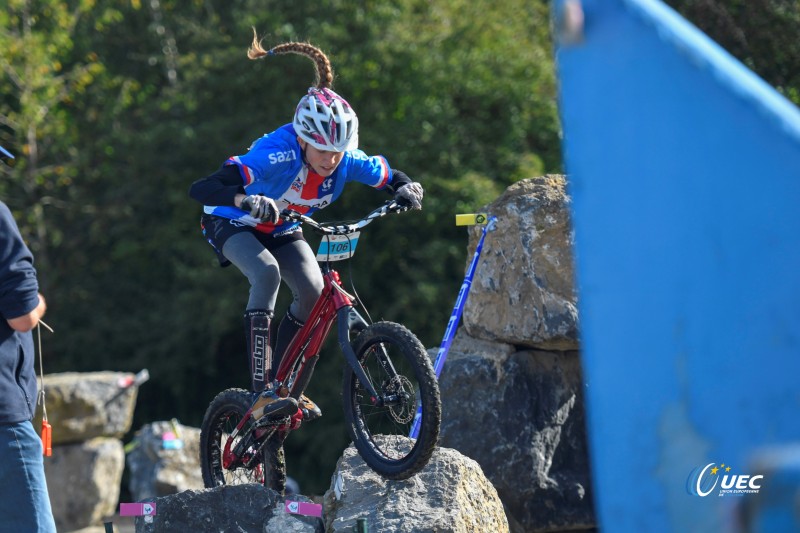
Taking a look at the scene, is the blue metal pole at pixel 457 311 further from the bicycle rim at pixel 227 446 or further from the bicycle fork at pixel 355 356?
the bicycle rim at pixel 227 446

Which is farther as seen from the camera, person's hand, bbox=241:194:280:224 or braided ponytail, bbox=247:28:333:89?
braided ponytail, bbox=247:28:333:89

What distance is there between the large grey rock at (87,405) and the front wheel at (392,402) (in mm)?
7842

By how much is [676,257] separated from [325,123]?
10.7 feet

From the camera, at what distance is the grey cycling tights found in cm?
546

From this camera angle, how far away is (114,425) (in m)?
12.9

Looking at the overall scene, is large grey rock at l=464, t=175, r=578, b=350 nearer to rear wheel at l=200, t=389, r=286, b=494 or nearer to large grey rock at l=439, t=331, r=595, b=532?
large grey rock at l=439, t=331, r=595, b=532

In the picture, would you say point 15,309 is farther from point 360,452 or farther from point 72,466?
point 72,466

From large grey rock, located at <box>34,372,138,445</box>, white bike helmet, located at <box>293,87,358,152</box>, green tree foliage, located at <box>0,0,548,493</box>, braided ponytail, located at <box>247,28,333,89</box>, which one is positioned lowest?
large grey rock, located at <box>34,372,138,445</box>

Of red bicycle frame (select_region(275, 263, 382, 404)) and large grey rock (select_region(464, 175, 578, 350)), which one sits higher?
large grey rock (select_region(464, 175, 578, 350))

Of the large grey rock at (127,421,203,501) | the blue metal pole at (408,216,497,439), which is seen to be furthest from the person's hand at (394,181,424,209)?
the large grey rock at (127,421,203,501)

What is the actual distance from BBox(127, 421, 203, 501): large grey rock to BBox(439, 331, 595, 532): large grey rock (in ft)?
16.6

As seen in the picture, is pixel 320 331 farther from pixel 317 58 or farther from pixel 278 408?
pixel 317 58

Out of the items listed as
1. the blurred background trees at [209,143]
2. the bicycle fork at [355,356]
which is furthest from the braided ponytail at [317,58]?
the blurred background trees at [209,143]

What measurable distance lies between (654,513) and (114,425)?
11.4 m
